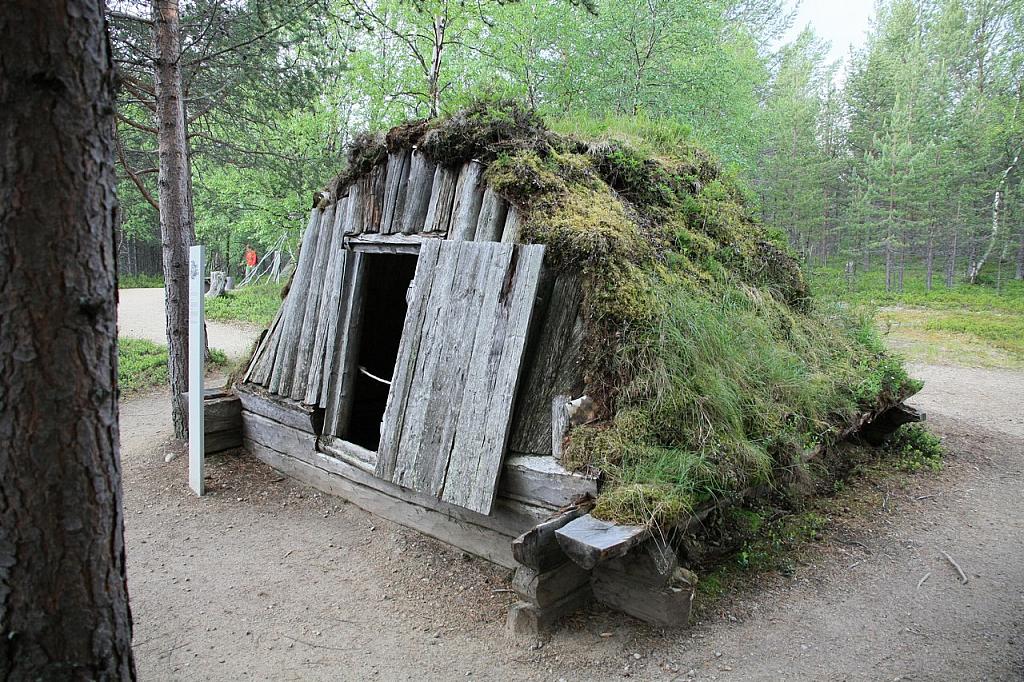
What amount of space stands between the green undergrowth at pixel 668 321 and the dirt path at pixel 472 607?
0.82 meters

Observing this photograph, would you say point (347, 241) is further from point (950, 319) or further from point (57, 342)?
point (950, 319)

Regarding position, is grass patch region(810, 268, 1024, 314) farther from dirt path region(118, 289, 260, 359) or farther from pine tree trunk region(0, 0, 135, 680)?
pine tree trunk region(0, 0, 135, 680)

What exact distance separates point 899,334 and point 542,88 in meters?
11.1

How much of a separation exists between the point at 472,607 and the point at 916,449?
6000 millimetres

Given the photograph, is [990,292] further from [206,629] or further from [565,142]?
[206,629]

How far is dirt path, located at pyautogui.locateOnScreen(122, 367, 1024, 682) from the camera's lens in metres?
3.62

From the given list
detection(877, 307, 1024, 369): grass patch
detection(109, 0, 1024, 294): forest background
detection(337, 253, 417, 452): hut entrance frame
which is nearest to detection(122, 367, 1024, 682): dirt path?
detection(337, 253, 417, 452): hut entrance frame

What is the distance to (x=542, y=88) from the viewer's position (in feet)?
55.8

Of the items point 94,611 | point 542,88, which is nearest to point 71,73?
point 94,611

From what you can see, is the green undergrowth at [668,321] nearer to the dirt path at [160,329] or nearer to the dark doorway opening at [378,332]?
the dark doorway opening at [378,332]

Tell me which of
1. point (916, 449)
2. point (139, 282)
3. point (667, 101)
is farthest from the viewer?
point (139, 282)

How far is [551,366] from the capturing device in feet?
15.0

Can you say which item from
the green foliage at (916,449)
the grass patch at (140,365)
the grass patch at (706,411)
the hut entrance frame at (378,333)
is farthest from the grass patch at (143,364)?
the green foliage at (916,449)

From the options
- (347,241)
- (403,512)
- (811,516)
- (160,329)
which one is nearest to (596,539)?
(403,512)
